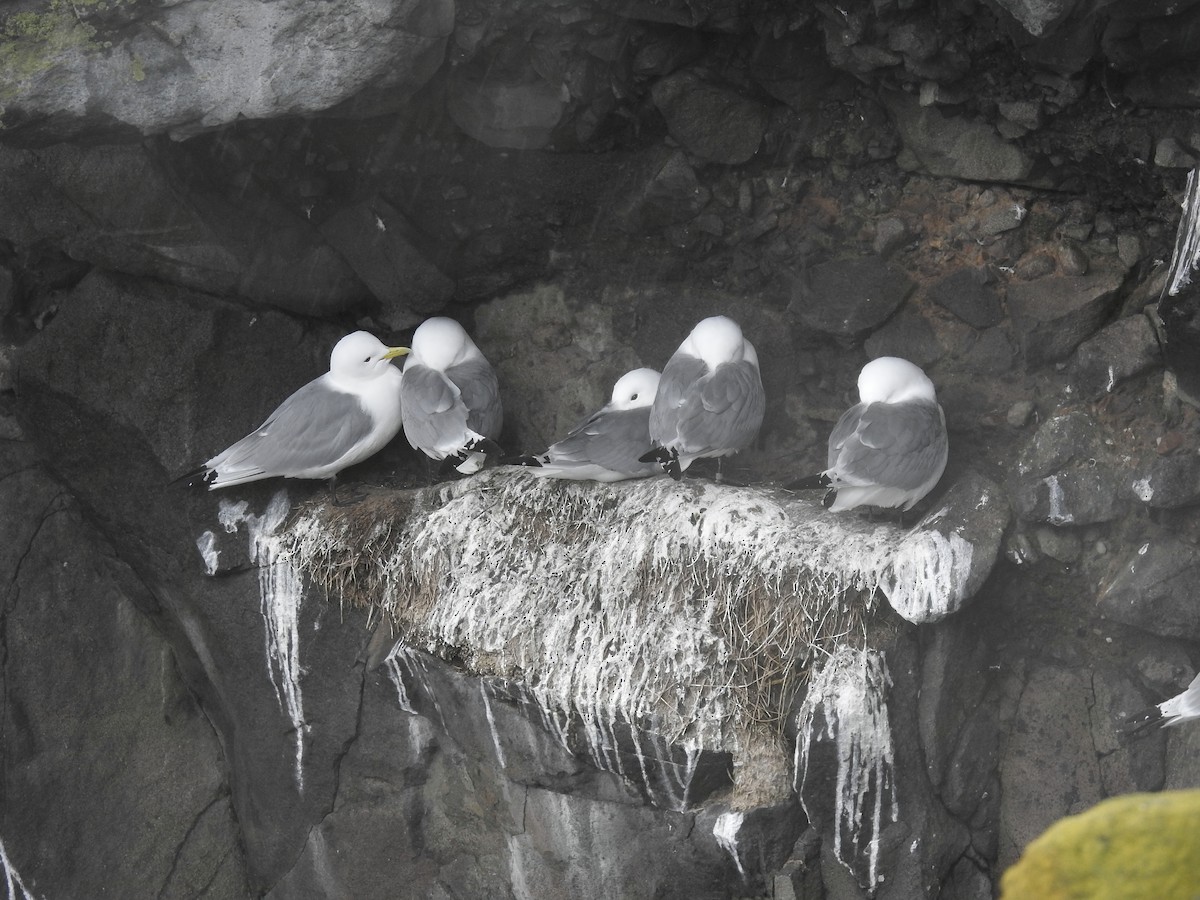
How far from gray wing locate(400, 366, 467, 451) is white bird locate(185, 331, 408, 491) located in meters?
0.14

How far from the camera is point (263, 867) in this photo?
5586 mm

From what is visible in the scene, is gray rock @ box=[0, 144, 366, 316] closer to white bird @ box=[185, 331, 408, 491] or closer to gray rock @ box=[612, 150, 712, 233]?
white bird @ box=[185, 331, 408, 491]

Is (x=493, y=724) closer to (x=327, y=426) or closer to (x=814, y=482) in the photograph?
(x=327, y=426)

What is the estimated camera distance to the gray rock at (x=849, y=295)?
472 centimetres

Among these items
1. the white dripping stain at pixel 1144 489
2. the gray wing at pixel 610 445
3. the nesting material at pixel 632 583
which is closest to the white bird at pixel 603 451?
the gray wing at pixel 610 445

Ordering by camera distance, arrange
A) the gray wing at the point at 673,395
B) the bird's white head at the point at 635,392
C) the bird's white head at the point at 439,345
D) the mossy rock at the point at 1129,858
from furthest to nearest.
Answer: the bird's white head at the point at 439,345 → the bird's white head at the point at 635,392 → the gray wing at the point at 673,395 → the mossy rock at the point at 1129,858

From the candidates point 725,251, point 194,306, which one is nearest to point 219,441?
point 194,306

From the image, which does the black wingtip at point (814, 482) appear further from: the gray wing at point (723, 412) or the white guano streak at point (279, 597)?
the white guano streak at point (279, 597)

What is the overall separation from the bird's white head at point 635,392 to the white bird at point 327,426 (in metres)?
0.92

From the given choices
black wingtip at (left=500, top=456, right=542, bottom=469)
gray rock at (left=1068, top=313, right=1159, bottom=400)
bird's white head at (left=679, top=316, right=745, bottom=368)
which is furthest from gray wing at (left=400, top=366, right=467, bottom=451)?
gray rock at (left=1068, top=313, right=1159, bottom=400)

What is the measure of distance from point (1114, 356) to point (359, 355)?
114 inches

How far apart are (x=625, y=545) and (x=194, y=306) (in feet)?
7.11

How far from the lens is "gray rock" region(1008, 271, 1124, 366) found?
425 cm

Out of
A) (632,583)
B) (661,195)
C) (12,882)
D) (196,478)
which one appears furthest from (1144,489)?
(12,882)
